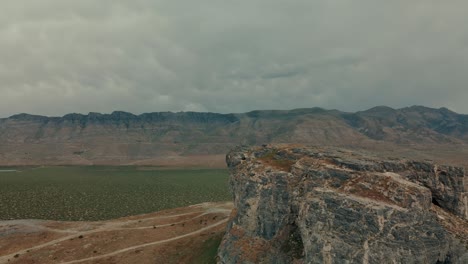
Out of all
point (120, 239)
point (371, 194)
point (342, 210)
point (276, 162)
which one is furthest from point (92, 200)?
point (371, 194)

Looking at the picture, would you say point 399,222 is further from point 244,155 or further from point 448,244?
point 244,155

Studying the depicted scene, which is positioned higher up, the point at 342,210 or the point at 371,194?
the point at 371,194

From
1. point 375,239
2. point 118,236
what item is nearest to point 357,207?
point 375,239

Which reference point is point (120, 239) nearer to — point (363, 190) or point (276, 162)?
point (276, 162)

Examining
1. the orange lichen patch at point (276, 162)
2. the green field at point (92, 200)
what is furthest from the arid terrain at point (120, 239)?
the orange lichen patch at point (276, 162)

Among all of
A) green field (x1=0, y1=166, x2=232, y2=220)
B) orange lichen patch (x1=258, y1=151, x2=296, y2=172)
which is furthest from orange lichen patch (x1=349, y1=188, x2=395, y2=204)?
green field (x1=0, y1=166, x2=232, y2=220)

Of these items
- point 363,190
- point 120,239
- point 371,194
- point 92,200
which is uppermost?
point 363,190
